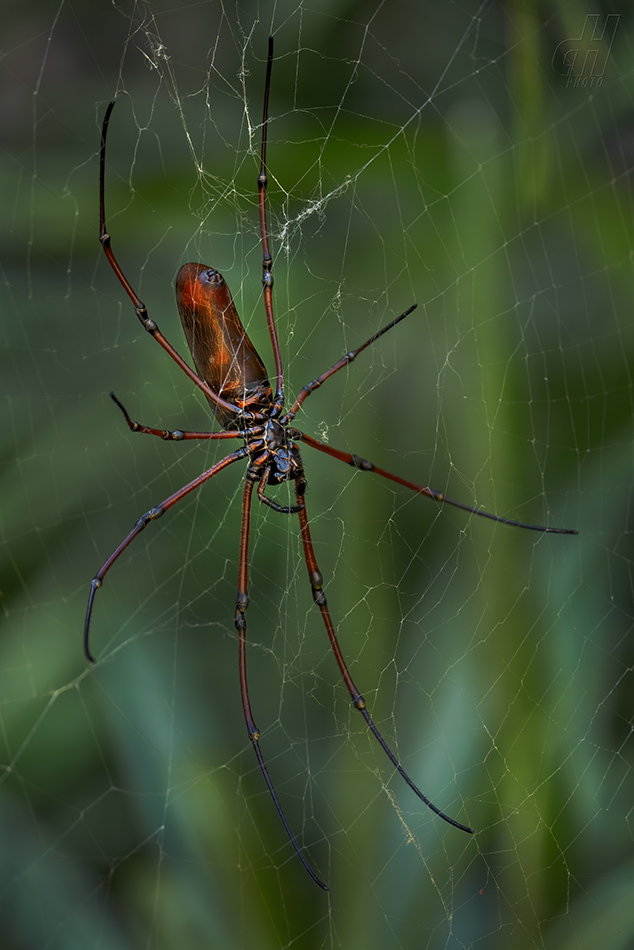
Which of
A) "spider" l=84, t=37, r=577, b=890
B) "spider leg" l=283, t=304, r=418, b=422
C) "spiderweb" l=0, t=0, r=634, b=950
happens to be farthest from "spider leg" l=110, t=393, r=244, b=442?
"spiderweb" l=0, t=0, r=634, b=950

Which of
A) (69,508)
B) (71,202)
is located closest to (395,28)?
(71,202)

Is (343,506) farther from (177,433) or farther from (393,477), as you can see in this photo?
(177,433)

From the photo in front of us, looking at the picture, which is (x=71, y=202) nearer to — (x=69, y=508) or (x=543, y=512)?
(x=69, y=508)

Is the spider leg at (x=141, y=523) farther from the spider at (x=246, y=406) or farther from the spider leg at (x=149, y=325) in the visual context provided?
the spider leg at (x=149, y=325)

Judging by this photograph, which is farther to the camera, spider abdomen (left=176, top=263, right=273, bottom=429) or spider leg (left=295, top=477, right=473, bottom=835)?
spider abdomen (left=176, top=263, right=273, bottom=429)

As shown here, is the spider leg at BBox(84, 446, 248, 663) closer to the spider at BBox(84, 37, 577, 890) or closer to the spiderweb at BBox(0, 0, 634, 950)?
the spider at BBox(84, 37, 577, 890)
